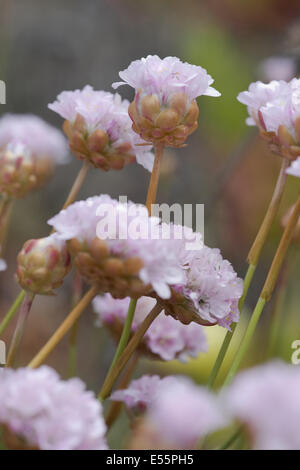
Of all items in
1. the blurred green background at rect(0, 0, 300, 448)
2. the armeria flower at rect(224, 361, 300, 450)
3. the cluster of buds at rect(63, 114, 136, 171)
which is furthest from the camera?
the blurred green background at rect(0, 0, 300, 448)

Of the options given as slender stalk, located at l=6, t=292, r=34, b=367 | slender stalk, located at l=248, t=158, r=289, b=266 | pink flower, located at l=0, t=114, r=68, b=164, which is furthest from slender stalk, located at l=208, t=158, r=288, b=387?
pink flower, located at l=0, t=114, r=68, b=164

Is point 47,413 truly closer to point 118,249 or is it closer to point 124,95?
point 118,249

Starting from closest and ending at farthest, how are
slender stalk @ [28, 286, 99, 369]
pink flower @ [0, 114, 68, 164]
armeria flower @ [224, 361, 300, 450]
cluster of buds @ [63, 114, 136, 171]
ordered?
armeria flower @ [224, 361, 300, 450]
slender stalk @ [28, 286, 99, 369]
cluster of buds @ [63, 114, 136, 171]
pink flower @ [0, 114, 68, 164]

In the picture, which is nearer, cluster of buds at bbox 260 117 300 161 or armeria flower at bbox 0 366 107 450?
armeria flower at bbox 0 366 107 450

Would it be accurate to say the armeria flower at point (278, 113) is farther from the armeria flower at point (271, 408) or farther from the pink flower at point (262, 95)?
the armeria flower at point (271, 408)

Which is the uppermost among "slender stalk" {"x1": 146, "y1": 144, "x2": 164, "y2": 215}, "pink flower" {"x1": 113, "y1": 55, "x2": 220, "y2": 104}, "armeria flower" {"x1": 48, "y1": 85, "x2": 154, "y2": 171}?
"pink flower" {"x1": 113, "y1": 55, "x2": 220, "y2": 104}

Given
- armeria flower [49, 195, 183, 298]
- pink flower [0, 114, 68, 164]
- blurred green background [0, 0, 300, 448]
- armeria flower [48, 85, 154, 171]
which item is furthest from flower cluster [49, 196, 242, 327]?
blurred green background [0, 0, 300, 448]

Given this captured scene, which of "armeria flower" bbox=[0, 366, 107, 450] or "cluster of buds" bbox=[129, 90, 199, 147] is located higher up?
"cluster of buds" bbox=[129, 90, 199, 147]

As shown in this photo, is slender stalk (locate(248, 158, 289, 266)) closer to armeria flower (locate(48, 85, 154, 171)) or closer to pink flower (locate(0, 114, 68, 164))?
armeria flower (locate(48, 85, 154, 171))
